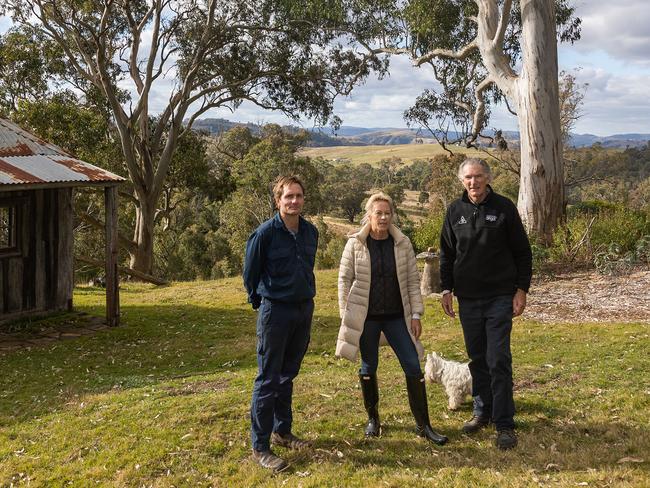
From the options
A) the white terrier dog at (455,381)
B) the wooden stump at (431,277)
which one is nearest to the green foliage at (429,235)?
the wooden stump at (431,277)

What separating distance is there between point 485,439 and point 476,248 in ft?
4.70

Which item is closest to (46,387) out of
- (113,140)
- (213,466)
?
(213,466)

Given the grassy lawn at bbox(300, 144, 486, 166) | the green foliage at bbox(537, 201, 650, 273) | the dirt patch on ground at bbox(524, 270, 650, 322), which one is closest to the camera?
the dirt patch on ground at bbox(524, 270, 650, 322)

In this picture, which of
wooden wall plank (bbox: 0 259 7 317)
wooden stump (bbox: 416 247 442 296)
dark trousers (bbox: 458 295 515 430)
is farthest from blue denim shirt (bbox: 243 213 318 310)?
wooden wall plank (bbox: 0 259 7 317)

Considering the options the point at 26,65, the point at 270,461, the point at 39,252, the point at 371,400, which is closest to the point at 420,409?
the point at 371,400

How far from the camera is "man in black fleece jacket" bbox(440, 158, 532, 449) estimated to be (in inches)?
167

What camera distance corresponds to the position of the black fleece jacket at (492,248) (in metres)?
4.23

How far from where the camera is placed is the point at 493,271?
4.26 meters

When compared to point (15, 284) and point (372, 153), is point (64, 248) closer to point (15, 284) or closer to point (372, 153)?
point (15, 284)

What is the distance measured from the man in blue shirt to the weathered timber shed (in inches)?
255

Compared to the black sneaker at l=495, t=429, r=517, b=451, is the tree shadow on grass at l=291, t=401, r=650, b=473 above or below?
below

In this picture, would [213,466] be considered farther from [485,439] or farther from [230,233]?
[230,233]

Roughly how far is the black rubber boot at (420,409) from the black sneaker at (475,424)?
0.23 m

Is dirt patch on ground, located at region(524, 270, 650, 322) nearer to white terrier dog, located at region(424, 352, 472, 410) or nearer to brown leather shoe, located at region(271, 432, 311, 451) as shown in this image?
white terrier dog, located at region(424, 352, 472, 410)
